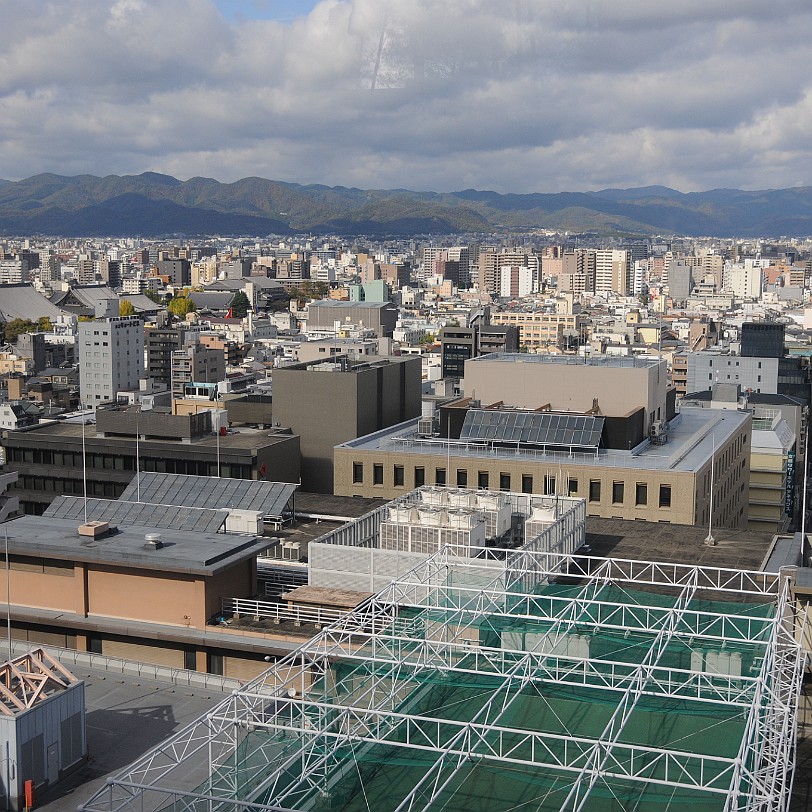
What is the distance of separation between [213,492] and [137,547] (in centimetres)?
593

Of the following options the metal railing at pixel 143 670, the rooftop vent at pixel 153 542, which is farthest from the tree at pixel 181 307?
the metal railing at pixel 143 670

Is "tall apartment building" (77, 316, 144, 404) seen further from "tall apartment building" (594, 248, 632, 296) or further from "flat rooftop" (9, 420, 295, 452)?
"tall apartment building" (594, 248, 632, 296)

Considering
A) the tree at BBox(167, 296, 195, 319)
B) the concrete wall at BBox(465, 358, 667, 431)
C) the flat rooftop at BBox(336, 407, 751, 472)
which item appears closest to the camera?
the flat rooftop at BBox(336, 407, 751, 472)

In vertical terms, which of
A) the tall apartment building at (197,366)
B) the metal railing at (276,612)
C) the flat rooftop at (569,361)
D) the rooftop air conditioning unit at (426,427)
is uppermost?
the flat rooftop at (569,361)

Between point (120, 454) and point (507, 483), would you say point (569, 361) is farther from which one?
point (120, 454)

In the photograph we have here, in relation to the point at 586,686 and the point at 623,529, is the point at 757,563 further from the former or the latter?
the point at 586,686

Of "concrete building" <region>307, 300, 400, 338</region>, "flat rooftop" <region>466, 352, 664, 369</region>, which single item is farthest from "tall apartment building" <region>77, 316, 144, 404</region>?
"flat rooftop" <region>466, 352, 664, 369</region>

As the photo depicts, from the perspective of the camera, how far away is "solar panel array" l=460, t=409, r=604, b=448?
2683cm

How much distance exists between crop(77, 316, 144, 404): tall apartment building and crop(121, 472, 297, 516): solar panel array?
4761 centimetres

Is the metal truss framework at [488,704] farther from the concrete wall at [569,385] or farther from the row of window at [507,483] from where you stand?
the concrete wall at [569,385]

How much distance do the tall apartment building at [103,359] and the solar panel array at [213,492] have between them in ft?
156

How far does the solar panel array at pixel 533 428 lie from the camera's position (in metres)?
26.8

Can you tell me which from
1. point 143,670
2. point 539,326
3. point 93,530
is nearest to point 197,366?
point 539,326

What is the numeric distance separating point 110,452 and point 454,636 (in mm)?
17426
